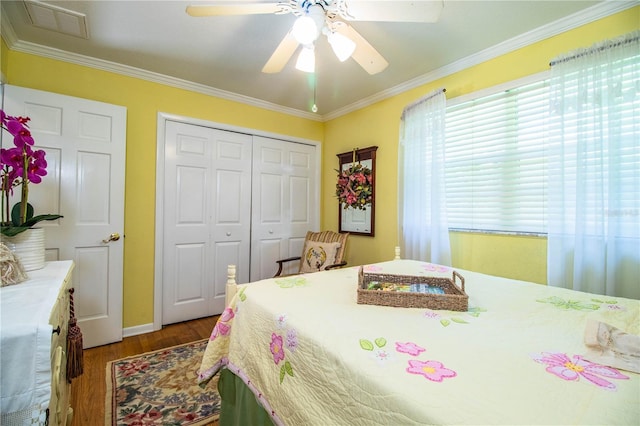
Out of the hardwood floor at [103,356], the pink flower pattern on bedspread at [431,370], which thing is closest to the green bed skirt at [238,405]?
the pink flower pattern on bedspread at [431,370]

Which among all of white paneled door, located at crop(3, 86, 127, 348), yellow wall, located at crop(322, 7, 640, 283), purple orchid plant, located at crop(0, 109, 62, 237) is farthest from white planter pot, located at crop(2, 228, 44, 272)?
yellow wall, located at crop(322, 7, 640, 283)

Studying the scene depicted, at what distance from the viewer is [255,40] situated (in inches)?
83.4

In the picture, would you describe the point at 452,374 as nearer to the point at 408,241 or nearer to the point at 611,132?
the point at 611,132

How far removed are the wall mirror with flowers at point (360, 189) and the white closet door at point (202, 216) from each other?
1165 mm

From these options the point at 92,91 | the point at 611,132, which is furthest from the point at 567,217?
the point at 92,91

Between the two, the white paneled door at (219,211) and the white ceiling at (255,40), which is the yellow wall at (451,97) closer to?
the white ceiling at (255,40)

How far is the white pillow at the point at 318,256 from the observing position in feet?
9.85

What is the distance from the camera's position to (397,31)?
6.54 feet

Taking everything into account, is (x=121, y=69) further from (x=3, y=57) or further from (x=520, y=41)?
(x=520, y=41)

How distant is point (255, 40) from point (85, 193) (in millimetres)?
1891

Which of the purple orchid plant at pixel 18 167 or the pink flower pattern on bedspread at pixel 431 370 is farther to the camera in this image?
the purple orchid plant at pixel 18 167

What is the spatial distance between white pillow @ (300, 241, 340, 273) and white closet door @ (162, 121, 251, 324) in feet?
2.33

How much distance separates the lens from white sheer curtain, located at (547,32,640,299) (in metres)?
1.60

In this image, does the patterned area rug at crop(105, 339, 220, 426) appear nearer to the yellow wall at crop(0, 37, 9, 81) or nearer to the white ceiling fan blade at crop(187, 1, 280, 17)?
the white ceiling fan blade at crop(187, 1, 280, 17)
